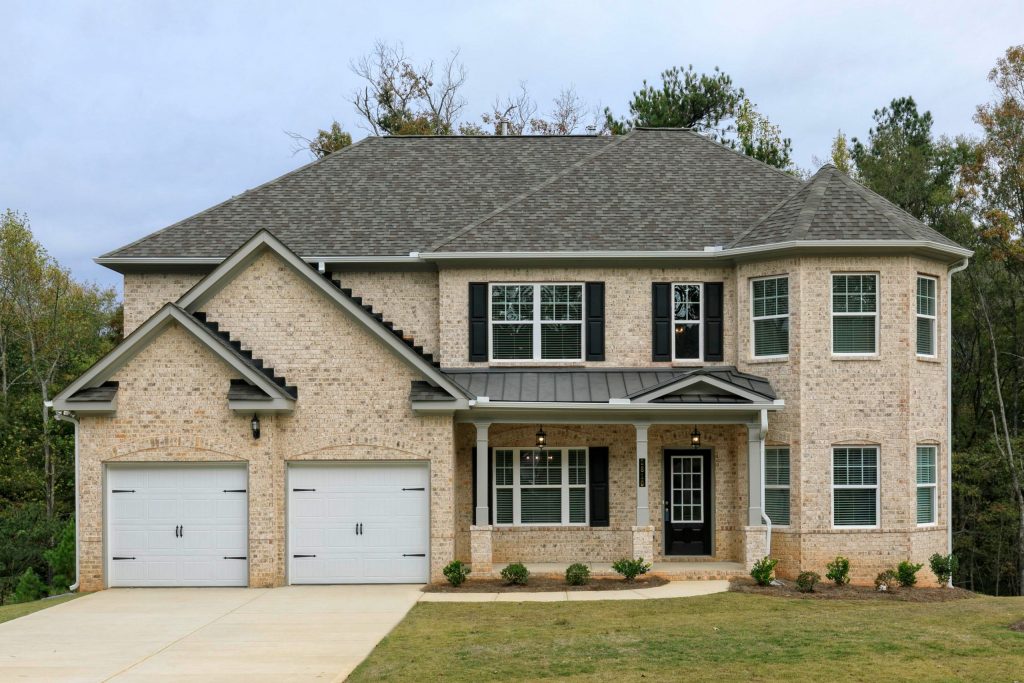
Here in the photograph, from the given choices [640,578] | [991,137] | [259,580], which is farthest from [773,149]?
[259,580]

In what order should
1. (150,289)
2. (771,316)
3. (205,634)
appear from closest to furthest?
(205,634) → (771,316) → (150,289)

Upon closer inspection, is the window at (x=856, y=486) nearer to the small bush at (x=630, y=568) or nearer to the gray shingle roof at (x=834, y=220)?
the small bush at (x=630, y=568)

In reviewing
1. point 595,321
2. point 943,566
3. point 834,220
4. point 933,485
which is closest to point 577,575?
point 595,321

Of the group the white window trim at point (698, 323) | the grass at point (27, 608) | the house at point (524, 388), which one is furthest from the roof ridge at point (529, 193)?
the grass at point (27, 608)

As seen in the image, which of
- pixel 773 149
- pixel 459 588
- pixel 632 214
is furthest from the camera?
pixel 773 149

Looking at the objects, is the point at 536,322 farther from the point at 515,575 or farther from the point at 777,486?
the point at 777,486

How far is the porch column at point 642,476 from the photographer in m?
19.0

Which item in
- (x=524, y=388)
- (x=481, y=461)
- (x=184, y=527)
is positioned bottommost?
(x=184, y=527)

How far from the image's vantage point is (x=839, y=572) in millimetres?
18188

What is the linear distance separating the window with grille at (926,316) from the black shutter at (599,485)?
632cm

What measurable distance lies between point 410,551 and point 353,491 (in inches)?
57.8

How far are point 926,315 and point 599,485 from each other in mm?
7035

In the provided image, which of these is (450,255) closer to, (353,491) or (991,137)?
(353,491)

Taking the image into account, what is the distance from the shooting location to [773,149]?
38.0m
